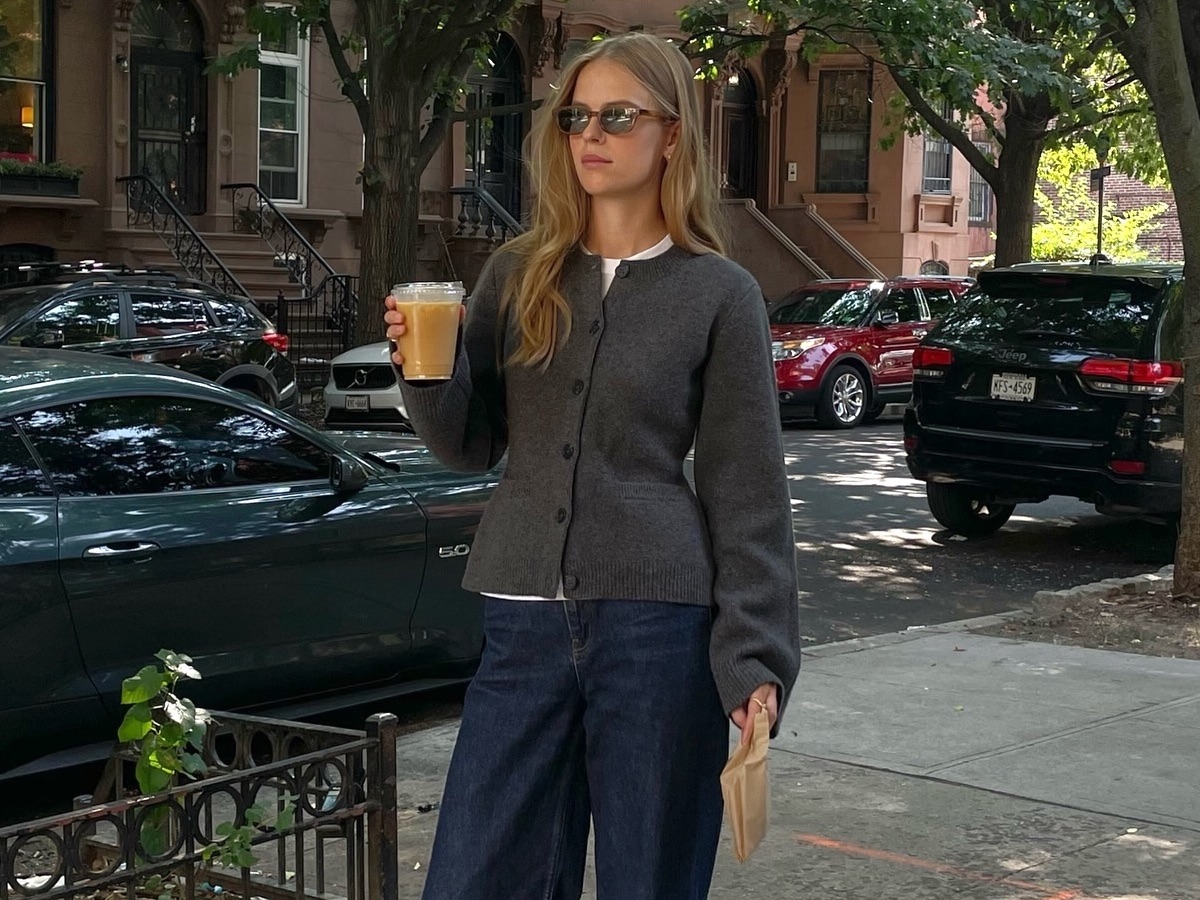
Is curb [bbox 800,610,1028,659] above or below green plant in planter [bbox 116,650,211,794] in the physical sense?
below

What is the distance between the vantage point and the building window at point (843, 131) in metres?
31.8

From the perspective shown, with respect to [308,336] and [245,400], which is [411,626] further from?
[308,336]

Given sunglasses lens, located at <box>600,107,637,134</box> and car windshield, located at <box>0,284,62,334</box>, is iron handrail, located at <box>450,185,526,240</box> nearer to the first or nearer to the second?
car windshield, located at <box>0,284,62,334</box>

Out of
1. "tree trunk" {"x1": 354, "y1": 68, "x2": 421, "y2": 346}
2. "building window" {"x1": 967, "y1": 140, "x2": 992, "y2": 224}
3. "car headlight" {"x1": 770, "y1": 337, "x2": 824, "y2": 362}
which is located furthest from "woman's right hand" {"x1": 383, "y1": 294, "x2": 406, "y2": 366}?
"building window" {"x1": 967, "y1": 140, "x2": 992, "y2": 224}

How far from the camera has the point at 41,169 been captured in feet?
68.0

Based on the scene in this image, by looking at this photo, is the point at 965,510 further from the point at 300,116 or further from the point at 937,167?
the point at 937,167

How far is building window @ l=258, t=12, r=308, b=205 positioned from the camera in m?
23.8

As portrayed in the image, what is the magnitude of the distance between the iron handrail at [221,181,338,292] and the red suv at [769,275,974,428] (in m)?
5.86

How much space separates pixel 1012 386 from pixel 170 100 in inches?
583

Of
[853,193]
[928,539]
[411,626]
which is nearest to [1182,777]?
[411,626]

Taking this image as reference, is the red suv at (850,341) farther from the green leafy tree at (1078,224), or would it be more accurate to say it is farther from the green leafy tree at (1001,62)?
the green leafy tree at (1078,224)

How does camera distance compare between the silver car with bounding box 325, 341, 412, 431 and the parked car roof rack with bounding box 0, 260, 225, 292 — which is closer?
the parked car roof rack with bounding box 0, 260, 225, 292

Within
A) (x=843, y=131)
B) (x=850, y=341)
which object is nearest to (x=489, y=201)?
(x=850, y=341)

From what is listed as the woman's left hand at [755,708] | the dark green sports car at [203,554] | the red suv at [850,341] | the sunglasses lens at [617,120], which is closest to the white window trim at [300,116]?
the red suv at [850,341]
